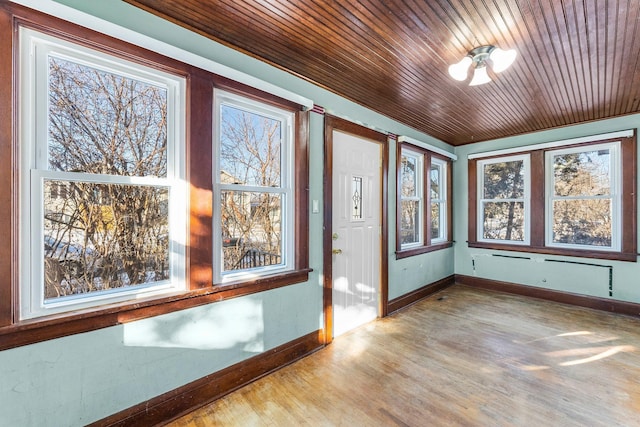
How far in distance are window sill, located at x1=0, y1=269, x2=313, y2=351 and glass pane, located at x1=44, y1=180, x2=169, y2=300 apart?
158 mm

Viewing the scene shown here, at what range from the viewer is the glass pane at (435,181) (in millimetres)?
4715

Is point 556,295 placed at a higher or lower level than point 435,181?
lower

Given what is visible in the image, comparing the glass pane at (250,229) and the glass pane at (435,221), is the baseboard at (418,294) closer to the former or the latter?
the glass pane at (435,221)

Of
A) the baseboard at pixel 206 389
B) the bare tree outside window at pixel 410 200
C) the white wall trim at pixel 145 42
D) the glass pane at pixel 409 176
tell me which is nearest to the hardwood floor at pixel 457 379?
the baseboard at pixel 206 389

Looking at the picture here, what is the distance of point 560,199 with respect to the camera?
4.11 m

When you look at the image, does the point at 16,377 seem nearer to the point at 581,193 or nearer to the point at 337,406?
the point at 337,406

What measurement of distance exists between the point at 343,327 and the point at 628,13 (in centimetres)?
324

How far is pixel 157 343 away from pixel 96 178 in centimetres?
105

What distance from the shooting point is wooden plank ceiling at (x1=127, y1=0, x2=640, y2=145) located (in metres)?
1.71

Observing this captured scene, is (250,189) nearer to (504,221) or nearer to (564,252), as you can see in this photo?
(504,221)

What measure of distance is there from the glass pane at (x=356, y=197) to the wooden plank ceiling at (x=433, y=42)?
0.87 m

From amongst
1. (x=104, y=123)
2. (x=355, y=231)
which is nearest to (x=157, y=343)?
(x=104, y=123)

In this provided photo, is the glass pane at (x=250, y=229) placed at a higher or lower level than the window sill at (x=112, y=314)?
higher

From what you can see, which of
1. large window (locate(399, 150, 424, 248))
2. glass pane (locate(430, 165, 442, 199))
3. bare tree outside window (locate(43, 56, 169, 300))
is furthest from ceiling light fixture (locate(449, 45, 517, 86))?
glass pane (locate(430, 165, 442, 199))
